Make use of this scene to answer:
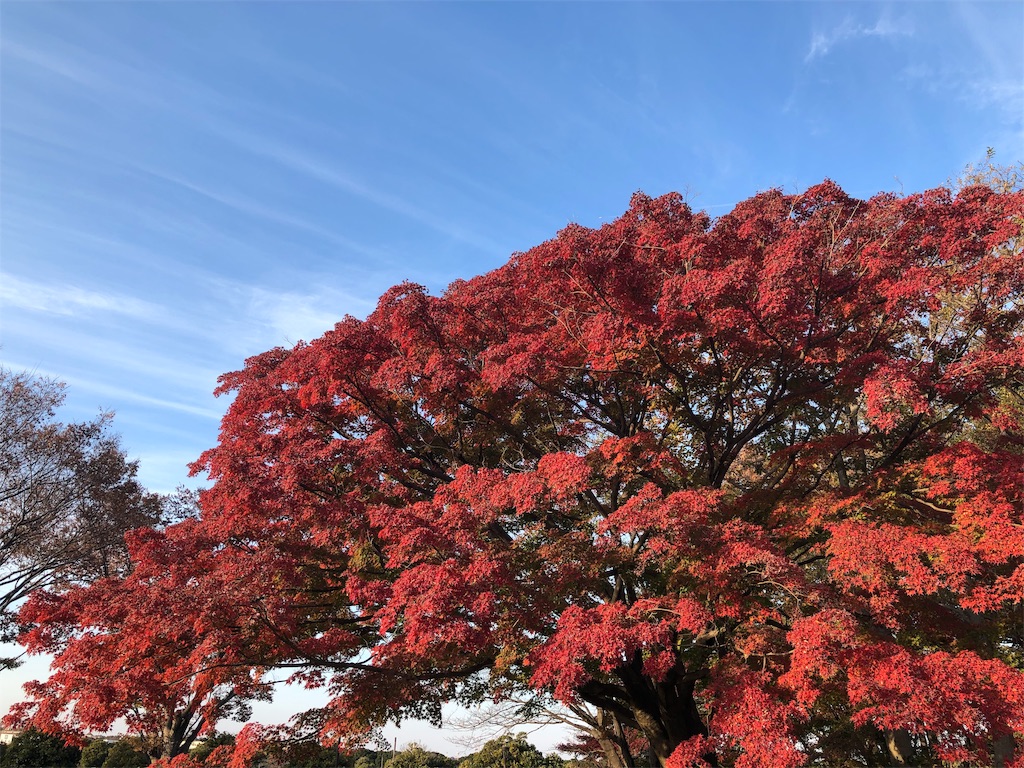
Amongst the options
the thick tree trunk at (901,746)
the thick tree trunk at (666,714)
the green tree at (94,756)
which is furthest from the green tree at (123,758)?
the thick tree trunk at (901,746)

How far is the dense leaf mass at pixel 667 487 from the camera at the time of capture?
24.7 feet

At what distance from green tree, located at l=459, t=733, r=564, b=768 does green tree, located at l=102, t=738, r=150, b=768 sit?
1288 cm

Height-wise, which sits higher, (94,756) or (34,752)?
(34,752)

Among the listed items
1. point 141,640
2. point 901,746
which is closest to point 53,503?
point 141,640

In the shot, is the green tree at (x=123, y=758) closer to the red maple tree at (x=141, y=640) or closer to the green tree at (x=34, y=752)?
the green tree at (x=34, y=752)

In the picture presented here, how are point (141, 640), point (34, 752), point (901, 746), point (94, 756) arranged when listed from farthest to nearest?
1. point (94, 756)
2. point (34, 752)
3. point (901, 746)
4. point (141, 640)

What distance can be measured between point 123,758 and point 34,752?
2.90 meters

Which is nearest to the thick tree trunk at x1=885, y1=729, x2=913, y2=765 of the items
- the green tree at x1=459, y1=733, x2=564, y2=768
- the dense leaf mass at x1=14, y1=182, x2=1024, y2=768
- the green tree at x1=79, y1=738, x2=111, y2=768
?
the dense leaf mass at x1=14, y1=182, x2=1024, y2=768

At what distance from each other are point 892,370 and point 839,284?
216 cm

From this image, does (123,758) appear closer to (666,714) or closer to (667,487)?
(666,714)

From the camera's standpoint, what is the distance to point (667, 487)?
34.6 ft

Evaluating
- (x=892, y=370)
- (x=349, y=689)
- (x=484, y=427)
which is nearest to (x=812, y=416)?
(x=892, y=370)

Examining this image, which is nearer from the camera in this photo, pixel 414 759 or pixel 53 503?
pixel 53 503

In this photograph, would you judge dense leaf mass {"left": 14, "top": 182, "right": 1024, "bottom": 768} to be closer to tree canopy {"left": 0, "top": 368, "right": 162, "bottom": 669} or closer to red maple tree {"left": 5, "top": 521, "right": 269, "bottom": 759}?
red maple tree {"left": 5, "top": 521, "right": 269, "bottom": 759}
